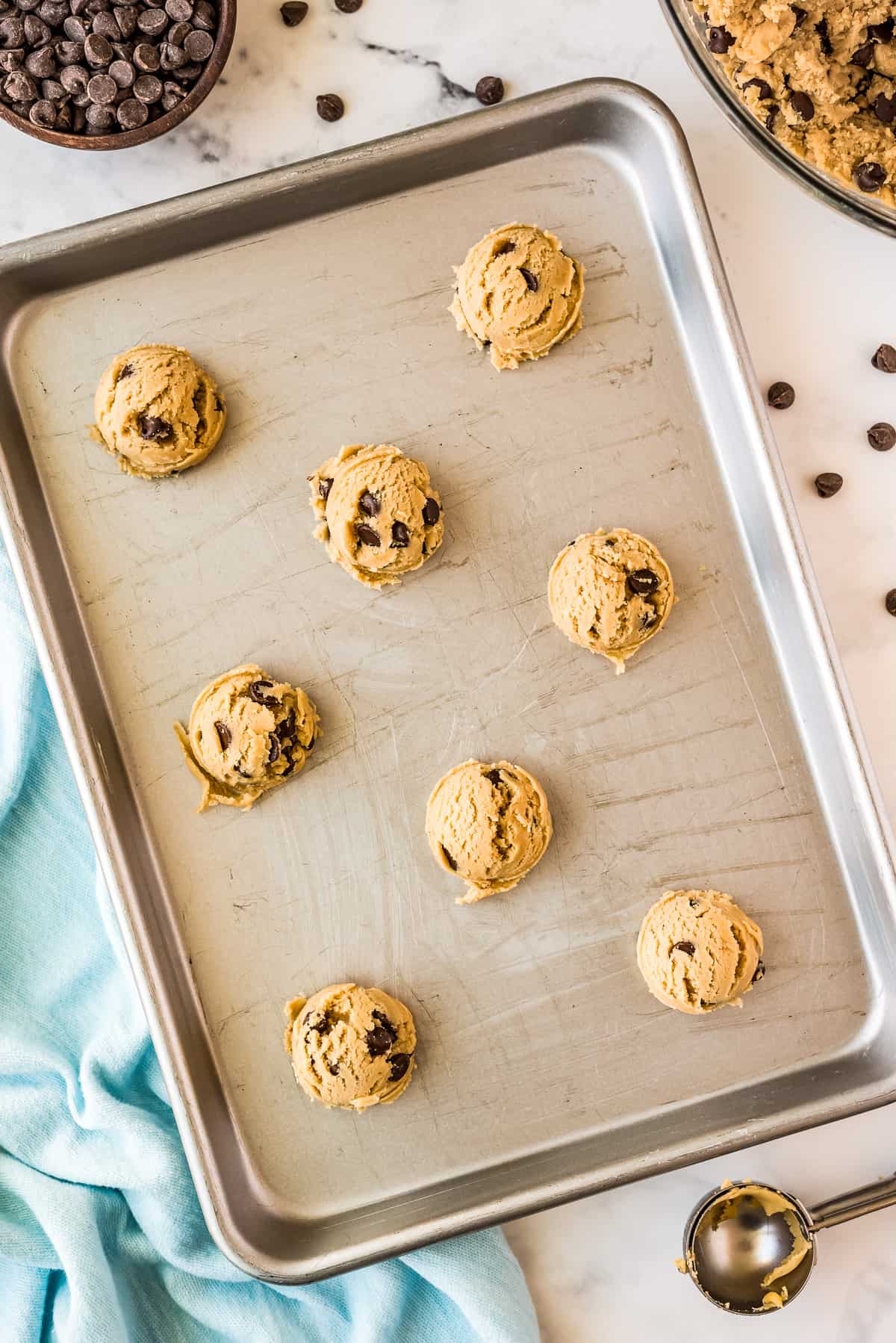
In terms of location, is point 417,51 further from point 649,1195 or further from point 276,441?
point 649,1195

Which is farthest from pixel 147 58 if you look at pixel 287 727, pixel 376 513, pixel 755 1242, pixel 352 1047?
pixel 755 1242

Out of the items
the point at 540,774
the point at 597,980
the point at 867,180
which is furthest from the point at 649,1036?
the point at 867,180

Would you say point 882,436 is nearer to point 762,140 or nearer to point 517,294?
point 762,140

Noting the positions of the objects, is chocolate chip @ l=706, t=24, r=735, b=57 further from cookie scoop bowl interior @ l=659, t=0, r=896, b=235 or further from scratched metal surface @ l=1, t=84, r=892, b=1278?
scratched metal surface @ l=1, t=84, r=892, b=1278

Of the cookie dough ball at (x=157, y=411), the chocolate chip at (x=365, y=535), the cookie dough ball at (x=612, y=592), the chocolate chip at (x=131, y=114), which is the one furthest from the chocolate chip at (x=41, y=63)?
the cookie dough ball at (x=612, y=592)

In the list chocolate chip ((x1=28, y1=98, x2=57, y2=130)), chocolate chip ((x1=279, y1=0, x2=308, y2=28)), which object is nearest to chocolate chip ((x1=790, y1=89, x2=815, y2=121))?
chocolate chip ((x1=279, y1=0, x2=308, y2=28))
